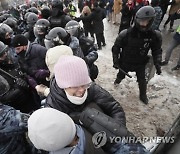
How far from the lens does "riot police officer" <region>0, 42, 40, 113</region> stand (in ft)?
9.51

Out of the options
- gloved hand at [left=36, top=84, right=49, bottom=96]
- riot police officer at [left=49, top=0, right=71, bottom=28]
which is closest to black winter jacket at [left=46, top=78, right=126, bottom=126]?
gloved hand at [left=36, top=84, right=49, bottom=96]

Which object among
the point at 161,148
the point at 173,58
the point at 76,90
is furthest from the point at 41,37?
the point at 173,58

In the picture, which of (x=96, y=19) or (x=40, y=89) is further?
(x=96, y=19)

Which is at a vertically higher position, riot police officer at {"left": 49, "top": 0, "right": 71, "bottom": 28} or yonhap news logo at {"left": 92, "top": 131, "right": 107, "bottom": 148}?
yonhap news logo at {"left": 92, "top": 131, "right": 107, "bottom": 148}

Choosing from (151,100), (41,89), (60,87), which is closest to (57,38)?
(41,89)

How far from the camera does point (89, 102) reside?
202 centimetres

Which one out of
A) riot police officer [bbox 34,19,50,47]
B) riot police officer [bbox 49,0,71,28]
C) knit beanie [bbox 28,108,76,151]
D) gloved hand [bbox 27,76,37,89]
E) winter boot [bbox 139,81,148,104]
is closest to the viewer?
knit beanie [bbox 28,108,76,151]

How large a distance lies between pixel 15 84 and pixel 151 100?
9.42ft

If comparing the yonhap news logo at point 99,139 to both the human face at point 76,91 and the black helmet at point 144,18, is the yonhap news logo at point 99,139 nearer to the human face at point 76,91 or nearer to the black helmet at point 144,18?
the human face at point 76,91

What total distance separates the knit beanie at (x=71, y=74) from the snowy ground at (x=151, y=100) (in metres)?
2.38

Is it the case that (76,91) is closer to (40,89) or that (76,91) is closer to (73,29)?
(40,89)

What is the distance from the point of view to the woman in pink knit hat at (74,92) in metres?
1.86

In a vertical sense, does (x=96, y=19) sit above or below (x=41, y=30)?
below

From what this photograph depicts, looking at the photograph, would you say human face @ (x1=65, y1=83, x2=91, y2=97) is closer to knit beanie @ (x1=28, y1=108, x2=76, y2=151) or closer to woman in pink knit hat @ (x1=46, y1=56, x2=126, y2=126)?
woman in pink knit hat @ (x1=46, y1=56, x2=126, y2=126)
